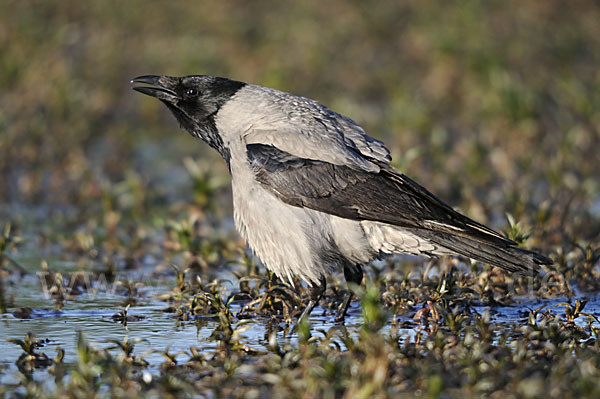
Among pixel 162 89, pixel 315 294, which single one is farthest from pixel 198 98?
pixel 315 294

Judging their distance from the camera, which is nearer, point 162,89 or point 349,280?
point 349,280

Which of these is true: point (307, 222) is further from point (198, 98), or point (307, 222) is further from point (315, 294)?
point (198, 98)

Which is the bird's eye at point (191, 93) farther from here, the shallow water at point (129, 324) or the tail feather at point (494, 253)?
the tail feather at point (494, 253)

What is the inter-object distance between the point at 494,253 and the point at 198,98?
228 cm

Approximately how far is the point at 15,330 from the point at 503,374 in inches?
110

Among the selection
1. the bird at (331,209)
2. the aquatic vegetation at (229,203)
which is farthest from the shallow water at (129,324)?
the bird at (331,209)

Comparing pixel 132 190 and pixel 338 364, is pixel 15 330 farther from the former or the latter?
pixel 132 190

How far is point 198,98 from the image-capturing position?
6.23 metres

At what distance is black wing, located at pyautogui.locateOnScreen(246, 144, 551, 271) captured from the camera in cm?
520

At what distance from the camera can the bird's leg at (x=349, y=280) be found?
5.68 meters

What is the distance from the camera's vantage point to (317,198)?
214 inches

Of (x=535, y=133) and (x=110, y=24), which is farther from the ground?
(x=110, y=24)

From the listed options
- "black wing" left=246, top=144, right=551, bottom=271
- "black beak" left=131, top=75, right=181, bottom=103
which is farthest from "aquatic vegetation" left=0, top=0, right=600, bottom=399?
"black beak" left=131, top=75, right=181, bottom=103

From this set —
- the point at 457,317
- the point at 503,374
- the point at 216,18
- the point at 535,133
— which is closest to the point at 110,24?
the point at 216,18
